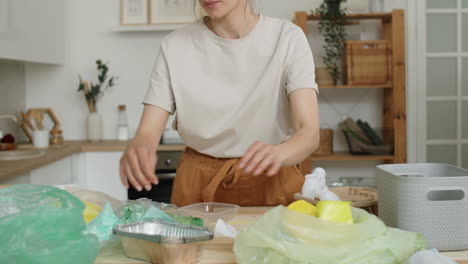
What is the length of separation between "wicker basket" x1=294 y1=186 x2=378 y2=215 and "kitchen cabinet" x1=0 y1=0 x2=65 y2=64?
79.4 inches

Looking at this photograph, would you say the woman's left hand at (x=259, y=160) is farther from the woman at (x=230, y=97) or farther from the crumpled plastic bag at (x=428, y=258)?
the woman at (x=230, y=97)

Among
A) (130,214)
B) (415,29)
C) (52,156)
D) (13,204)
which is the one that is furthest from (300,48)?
(415,29)

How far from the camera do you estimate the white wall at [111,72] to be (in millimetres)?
3773

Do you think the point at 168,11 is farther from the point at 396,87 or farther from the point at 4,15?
the point at 396,87

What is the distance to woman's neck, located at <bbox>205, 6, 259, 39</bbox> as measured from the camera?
5.58 ft

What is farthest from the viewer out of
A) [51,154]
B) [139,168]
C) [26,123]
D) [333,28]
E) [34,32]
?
[26,123]

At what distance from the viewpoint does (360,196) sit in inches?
54.6

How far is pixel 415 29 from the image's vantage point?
3.73 metres

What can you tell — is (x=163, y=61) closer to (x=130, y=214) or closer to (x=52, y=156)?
(x=130, y=214)

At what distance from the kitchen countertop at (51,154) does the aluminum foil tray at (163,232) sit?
4.56 feet

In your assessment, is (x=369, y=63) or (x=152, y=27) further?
(x=152, y=27)

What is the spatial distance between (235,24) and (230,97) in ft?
Answer: 0.78

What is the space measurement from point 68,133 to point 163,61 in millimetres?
2365

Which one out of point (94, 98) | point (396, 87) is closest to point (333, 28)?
point (396, 87)
